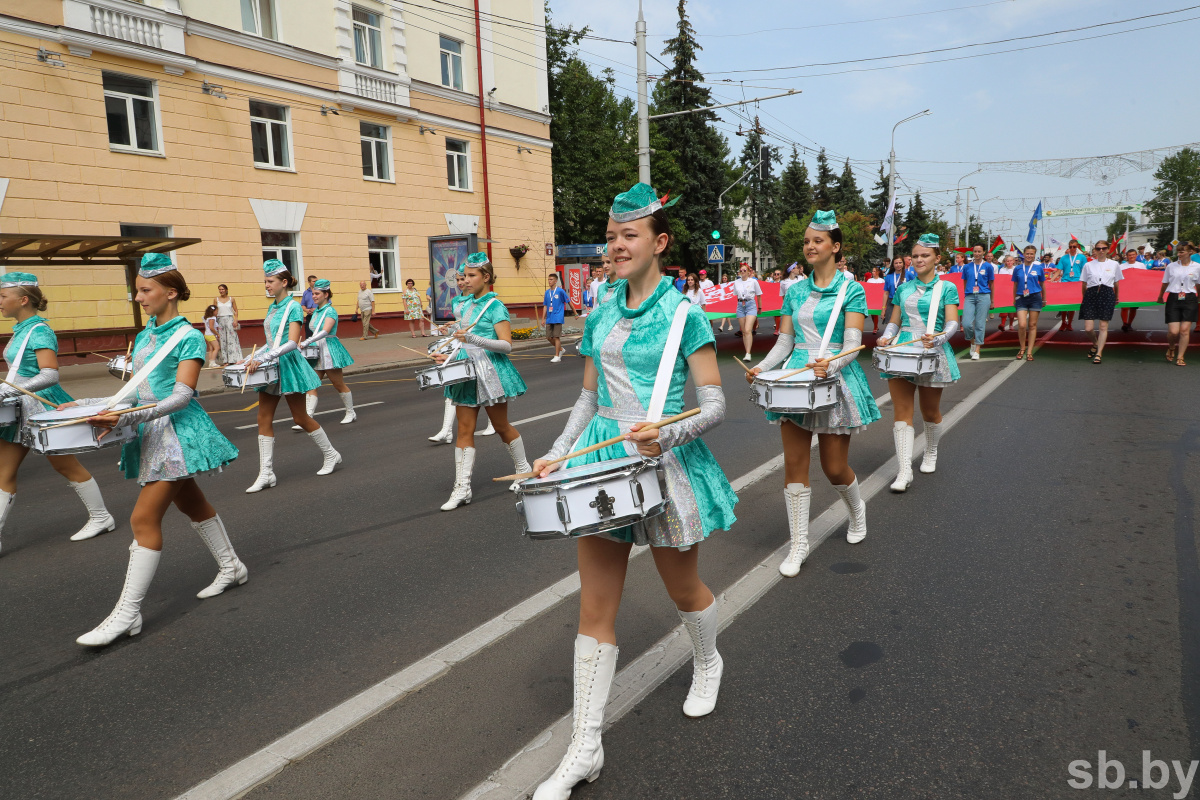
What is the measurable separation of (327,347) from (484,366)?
13.0 feet

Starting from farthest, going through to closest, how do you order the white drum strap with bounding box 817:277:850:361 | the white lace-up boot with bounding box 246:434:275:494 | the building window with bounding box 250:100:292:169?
the building window with bounding box 250:100:292:169 < the white lace-up boot with bounding box 246:434:275:494 < the white drum strap with bounding box 817:277:850:361

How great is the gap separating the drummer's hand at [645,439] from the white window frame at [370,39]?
77.3 feet

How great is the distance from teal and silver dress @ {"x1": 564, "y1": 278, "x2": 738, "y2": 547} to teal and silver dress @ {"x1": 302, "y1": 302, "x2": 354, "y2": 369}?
680 centimetres

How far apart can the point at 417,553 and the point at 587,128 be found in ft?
126

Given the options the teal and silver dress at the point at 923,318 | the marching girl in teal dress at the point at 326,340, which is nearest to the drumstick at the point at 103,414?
the marching girl in teal dress at the point at 326,340

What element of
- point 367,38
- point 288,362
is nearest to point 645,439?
point 288,362

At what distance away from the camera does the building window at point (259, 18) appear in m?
19.9

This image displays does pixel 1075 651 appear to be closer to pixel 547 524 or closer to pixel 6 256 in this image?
pixel 547 524

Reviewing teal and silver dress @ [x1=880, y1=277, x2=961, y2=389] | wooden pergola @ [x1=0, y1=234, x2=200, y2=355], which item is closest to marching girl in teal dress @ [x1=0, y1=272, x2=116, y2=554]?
teal and silver dress @ [x1=880, y1=277, x2=961, y2=389]

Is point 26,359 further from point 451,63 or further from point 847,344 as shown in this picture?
point 451,63

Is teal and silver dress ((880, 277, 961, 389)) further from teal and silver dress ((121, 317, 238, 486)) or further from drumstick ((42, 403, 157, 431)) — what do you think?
drumstick ((42, 403, 157, 431))

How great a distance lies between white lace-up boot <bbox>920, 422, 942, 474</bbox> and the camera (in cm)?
666

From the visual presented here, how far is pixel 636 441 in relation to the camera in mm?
2500

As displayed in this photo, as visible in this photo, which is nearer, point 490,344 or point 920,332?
point 490,344
